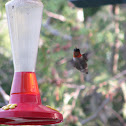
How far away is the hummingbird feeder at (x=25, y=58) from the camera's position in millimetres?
1781

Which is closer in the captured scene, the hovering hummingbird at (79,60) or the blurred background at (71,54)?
the hovering hummingbird at (79,60)

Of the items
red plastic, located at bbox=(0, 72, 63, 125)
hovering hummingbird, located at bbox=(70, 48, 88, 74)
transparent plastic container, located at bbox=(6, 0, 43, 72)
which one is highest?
transparent plastic container, located at bbox=(6, 0, 43, 72)

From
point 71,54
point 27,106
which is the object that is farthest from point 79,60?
point 71,54

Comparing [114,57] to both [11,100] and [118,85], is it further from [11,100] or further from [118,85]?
[11,100]

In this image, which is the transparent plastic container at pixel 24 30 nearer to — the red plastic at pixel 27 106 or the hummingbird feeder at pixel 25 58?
the hummingbird feeder at pixel 25 58

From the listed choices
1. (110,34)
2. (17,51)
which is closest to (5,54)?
(110,34)

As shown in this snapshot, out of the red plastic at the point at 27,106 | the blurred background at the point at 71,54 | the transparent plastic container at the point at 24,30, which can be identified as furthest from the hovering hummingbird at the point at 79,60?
the blurred background at the point at 71,54

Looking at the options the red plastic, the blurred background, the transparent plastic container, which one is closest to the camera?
the red plastic

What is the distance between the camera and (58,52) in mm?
5020

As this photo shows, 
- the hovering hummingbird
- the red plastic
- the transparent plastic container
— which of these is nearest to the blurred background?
the hovering hummingbird

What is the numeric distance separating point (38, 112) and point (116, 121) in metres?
6.21

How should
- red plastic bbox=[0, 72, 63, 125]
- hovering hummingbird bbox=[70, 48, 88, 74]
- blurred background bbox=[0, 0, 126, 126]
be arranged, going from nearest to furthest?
1. red plastic bbox=[0, 72, 63, 125]
2. hovering hummingbird bbox=[70, 48, 88, 74]
3. blurred background bbox=[0, 0, 126, 126]

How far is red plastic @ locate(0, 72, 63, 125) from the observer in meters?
1.61

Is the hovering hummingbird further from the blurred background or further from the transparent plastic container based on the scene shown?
the blurred background
